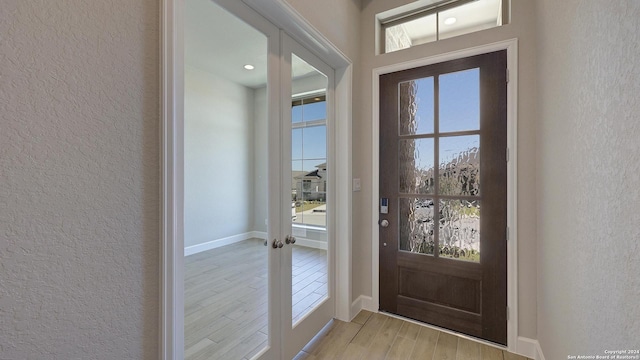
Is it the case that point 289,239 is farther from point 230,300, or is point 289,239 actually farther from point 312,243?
point 230,300

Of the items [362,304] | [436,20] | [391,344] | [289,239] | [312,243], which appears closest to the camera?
[289,239]

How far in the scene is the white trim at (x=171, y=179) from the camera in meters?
0.94

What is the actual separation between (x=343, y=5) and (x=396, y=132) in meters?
1.21

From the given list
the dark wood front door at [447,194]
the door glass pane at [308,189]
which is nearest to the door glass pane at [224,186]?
the door glass pane at [308,189]

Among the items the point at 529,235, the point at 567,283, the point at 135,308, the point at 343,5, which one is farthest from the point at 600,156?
the point at 343,5

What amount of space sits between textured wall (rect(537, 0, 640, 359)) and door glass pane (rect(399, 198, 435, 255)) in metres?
0.79

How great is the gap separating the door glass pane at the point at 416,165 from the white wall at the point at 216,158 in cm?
141

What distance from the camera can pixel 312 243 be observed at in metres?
2.12

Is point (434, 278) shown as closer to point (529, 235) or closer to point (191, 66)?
point (529, 235)

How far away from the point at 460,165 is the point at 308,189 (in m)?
1.30

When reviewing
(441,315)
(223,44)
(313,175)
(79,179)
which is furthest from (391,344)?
(223,44)

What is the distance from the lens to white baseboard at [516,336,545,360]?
1874 mm

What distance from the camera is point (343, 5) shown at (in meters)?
2.23

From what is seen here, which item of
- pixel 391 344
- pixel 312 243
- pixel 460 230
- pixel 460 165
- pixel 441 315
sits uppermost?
pixel 460 165
